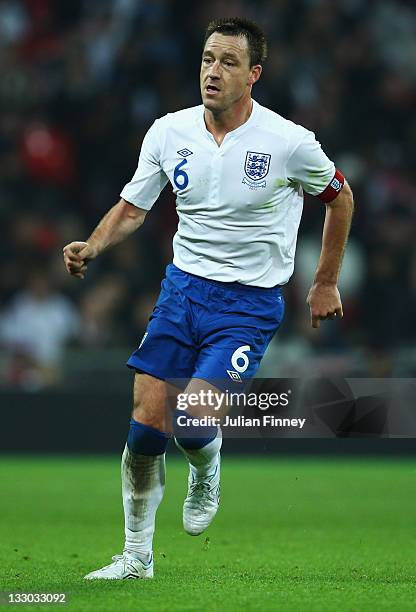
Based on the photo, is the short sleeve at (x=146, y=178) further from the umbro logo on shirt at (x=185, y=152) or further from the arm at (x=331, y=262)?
the arm at (x=331, y=262)

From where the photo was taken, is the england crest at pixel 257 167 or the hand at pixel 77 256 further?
the england crest at pixel 257 167

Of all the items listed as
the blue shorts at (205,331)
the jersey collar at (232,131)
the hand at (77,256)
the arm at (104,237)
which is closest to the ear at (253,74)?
the jersey collar at (232,131)

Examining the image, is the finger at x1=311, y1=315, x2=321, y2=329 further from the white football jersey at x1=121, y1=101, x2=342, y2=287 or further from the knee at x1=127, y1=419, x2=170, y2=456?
the knee at x1=127, y1=419, x2=170, y2=456

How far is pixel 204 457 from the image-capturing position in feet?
21.2

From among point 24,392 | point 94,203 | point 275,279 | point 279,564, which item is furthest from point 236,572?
point 94,203

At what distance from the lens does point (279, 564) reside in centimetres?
691

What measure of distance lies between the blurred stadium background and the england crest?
6914 millimetres

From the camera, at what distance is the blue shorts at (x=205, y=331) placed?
248 inches

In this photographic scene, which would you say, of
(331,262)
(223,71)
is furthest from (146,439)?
(223,71)

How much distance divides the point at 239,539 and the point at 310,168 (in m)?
2.72

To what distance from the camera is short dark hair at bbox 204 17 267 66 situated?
648 centimetres

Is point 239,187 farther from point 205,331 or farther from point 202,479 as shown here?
point 202,479

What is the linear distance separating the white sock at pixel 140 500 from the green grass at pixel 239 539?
0.69ft

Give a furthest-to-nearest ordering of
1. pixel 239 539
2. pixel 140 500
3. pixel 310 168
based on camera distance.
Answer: pixel 239 539, pixel 310 168, pixel 140 500
